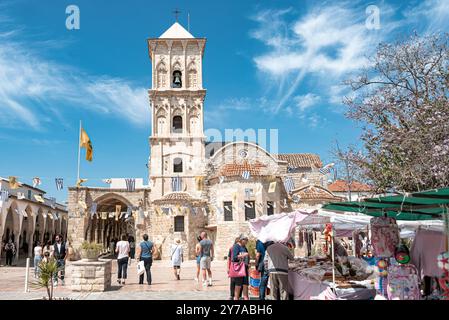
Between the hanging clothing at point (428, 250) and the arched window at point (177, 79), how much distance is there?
30.3 meters

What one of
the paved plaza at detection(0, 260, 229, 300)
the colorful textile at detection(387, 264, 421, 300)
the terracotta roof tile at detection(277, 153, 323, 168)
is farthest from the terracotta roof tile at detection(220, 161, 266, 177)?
the colorful textile at detection(387, 264, 421, 300)

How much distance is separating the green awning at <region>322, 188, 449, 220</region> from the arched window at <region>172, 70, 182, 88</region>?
2863cm

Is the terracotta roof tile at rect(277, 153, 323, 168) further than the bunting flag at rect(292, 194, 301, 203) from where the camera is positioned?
Yes

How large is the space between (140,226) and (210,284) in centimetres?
2003

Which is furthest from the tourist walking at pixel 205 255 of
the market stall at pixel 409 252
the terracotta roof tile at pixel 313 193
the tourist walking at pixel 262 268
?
the terracotta roof tile at pixel 313 193

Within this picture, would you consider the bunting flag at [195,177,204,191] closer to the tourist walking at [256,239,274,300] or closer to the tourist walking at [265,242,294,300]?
the tourist walking at [256,239,274,300]

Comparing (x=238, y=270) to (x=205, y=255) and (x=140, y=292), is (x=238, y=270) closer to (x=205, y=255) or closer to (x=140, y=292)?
(x=140, y=292)

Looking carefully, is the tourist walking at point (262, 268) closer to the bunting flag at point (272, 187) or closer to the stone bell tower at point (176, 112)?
the bunting flag at point (272, 187)

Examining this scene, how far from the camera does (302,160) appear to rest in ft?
128

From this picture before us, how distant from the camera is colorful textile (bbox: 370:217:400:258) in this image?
7336 millimetres

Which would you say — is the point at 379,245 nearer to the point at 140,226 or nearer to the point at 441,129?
the point at 441,129

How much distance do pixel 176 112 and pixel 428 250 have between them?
29.0m

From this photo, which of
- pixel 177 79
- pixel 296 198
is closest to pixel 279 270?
pixel 296 198

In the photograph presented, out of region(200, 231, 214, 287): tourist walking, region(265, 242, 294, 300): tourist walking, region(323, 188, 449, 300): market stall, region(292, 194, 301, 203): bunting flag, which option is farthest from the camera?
region(292, 194, 301, 203): bunting flag
